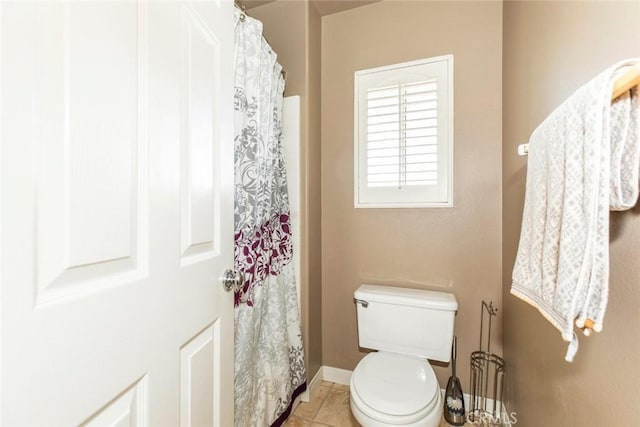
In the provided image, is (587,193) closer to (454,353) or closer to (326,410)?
(454,353)

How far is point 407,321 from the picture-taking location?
1499 mm

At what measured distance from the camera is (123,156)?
533mm

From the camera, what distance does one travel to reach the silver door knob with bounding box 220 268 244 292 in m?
0.86

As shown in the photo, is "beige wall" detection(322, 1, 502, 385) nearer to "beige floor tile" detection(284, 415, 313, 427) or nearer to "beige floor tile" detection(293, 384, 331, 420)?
"beige floor tile" detection(293, 384, 331, 420)

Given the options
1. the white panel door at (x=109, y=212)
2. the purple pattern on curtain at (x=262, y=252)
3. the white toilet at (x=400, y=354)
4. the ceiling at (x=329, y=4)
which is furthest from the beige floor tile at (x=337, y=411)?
the ceiling at (x=329, y=4)

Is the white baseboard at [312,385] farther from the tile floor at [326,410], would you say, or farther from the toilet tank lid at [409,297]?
the toilet tank lid at [409,297]

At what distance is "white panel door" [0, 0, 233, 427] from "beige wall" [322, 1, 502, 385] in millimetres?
1093

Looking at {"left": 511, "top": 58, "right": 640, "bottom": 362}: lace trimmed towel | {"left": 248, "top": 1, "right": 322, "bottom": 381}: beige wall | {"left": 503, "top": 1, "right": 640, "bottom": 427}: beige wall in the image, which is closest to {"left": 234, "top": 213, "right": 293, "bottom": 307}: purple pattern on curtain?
{"left": 248, "top": 1, "right": 322, "bottom": 381}: beige wall

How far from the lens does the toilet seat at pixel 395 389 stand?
1.09m

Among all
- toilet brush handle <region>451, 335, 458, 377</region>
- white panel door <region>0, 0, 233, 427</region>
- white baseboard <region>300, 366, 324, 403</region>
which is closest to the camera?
white panel door <region>0, 0, 233, 427</region>

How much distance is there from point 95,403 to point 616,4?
134cm

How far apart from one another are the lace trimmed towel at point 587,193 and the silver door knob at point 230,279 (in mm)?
815

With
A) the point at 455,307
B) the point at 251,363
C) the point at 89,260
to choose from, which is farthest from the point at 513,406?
the point at 89,260

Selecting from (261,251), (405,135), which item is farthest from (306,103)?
(261,251)
